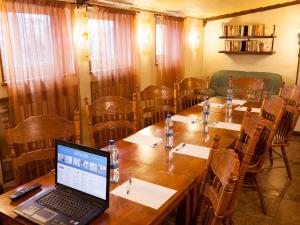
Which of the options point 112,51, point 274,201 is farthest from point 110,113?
point 274,201

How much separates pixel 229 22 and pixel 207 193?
4.83 meters

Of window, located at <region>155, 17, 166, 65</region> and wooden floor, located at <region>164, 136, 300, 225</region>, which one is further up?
window, located at <region>155, 17, 166, 65</region>

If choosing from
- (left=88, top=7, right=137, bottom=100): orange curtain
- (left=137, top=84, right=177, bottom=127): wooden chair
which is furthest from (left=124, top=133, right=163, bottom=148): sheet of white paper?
(left=88, top=7, right=137, bottom=100): orange curtain

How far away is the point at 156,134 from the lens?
2307mm

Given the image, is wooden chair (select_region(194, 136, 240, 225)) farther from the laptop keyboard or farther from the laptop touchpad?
the laptop touchpad

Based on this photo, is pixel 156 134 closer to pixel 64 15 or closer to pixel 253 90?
pixel 64 15

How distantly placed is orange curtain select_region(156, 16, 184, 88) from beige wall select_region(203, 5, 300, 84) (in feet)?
3.22

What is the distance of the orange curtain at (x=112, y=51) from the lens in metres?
3.62

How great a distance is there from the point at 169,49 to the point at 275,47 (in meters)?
1.96

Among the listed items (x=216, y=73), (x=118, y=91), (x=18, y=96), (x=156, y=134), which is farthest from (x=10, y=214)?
(x=216, y=73)

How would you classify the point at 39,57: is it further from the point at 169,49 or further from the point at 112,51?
the point at 169,49

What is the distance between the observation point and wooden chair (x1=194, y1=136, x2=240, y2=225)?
1.15 meters

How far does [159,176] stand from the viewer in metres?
1.57

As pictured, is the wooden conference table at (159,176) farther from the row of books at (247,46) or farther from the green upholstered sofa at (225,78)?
the row of books at (247,46)
